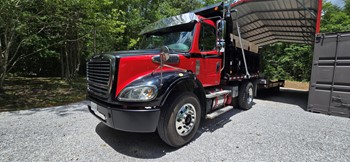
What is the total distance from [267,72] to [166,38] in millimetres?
14101

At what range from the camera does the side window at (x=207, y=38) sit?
3469mm

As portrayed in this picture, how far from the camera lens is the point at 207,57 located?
368cm

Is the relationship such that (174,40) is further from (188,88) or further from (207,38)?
(188,88)

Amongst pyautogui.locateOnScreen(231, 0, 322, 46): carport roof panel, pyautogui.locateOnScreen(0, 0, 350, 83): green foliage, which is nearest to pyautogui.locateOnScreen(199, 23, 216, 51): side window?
pyautogui.locateOnScreen(231, 0, 322, 46): carport roof panel

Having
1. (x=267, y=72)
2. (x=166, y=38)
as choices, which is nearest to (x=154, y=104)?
(x=166, y=38)

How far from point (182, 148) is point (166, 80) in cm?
118

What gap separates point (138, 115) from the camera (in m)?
2.39

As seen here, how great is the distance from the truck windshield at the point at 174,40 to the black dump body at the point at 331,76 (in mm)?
4305

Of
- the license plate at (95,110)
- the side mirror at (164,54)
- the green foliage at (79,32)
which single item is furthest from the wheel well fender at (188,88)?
the green foliage at (79,32)

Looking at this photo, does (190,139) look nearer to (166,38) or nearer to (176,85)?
(176,85)

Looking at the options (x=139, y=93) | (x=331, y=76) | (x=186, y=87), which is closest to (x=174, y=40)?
(x=186, y=87)

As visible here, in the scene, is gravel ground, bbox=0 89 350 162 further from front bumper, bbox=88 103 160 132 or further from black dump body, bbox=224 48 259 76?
black dump body, bbox=224 48 259 76

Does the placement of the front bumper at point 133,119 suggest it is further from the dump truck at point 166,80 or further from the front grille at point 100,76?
the front grille at point 100,76

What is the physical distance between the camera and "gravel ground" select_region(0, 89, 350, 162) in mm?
2654
